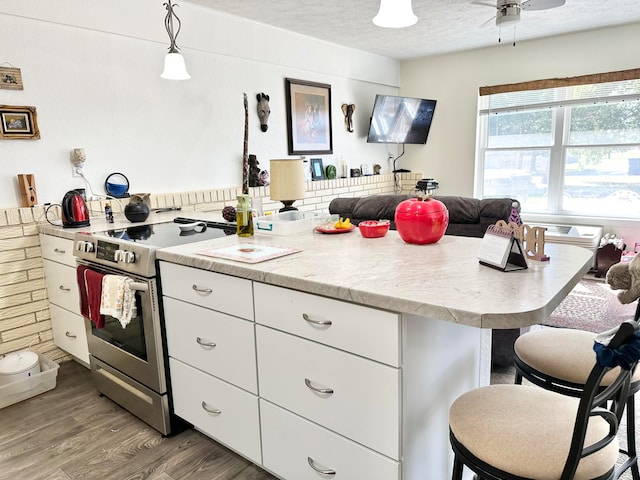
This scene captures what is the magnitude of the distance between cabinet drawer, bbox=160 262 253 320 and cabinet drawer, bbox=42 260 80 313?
96cm

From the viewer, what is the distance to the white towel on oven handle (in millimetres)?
1955

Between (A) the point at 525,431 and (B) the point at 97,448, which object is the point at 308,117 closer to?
(B) the point at 97,448

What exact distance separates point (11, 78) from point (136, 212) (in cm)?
107

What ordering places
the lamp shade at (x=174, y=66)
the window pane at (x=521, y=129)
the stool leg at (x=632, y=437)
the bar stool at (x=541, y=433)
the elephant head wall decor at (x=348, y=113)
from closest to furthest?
1. the bar stool at (x=541, y=433)
2. the stool leg at (x=632, y=437)
3. the lamp shade at (x=174, y=66)
4. the elephant head wall decor at (x=348, y=113)
5. the window pane at (x=521, y=129)

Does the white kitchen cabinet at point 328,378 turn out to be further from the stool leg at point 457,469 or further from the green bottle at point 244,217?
the green bottle at point 244,217

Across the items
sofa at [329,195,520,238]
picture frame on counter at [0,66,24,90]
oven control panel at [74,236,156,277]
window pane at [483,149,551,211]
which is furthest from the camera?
window pane at [483,149,551,211]

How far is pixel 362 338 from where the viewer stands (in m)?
1.25

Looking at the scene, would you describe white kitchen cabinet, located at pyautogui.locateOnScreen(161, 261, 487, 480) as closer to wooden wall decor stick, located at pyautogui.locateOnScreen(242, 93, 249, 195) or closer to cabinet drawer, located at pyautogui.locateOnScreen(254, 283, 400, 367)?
cabinet drawer, located at pyautogui.locateOnScreen(254, 283, 400, 367)

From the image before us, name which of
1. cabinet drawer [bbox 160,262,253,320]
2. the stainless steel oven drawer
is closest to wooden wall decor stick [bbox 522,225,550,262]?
cabinet drawer [bbox 160,262,253,320]

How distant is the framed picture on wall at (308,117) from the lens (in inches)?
179

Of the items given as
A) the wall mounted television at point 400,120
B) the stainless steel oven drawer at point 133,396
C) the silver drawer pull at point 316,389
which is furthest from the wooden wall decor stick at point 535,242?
the wall mounted television at point 400,120

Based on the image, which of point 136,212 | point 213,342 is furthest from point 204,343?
point 136,212

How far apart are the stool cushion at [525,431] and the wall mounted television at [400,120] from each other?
180 inches

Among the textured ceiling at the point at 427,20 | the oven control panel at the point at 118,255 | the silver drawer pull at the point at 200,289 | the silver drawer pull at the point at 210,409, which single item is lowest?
the silver drawer pull at the point at 210,409
